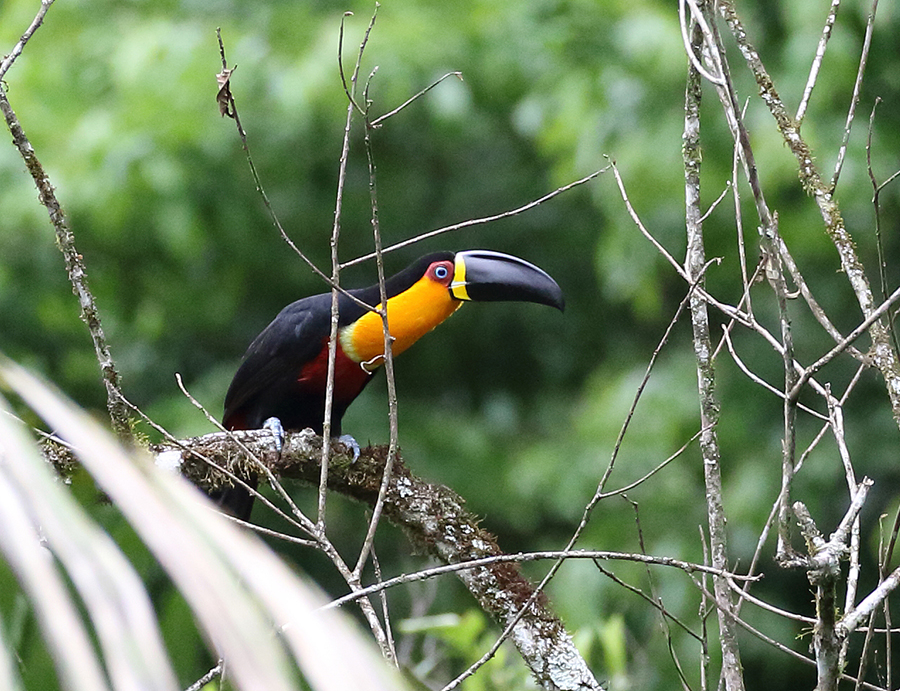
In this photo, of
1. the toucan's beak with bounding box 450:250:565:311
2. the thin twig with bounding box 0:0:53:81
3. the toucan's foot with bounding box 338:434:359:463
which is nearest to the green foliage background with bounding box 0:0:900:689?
the toucan's beak with bounding box 450:250:565:311

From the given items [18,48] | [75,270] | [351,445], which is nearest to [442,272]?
[351,445]

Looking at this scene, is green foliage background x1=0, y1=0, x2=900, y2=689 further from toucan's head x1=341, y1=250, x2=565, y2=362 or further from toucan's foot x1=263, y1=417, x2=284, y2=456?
toucan's foot x1=263, y1=417, x2=284, y2=456

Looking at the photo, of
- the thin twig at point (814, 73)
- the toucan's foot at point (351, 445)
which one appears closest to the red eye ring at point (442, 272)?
the toucan's foot at point (351, 445)

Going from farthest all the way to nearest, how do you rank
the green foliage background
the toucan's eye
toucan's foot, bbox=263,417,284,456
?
the green foliage background, the toucan's eye, toucan's foot, bbox=263,417,284,456

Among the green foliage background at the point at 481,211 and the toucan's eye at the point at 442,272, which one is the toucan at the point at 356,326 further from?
the green foliage background at the point at 481,211

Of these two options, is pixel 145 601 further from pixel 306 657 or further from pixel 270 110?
pixel 270 110

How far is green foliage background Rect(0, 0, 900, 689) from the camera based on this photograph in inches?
151

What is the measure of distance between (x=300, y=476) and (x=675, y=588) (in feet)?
6.71

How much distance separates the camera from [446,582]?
4555 millimetres

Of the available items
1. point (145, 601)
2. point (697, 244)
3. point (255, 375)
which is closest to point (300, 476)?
point (255, 375)

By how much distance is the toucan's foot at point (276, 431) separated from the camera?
2.24 m

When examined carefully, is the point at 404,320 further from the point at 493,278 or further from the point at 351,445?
the point at 351,445

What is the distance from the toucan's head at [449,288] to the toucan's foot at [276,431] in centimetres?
25

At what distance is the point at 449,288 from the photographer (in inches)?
115
